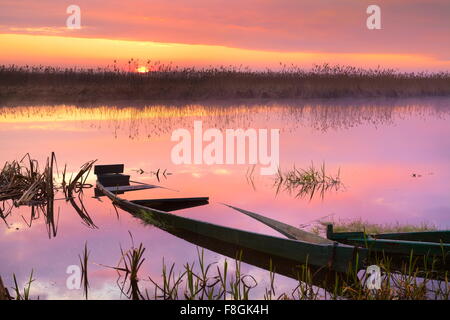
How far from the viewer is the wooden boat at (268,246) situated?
20.0ft

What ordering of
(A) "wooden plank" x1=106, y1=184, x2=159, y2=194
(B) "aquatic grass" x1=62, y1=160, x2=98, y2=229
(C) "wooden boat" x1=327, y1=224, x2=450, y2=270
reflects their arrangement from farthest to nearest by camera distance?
(A) "wooden plank" x1=106, y1=184, x2=159, y2=194, (B) "aquatic grass" x1=62, y1=160, x2=98, y2=229, (C) "wooden boat" x1=327, y1=224, x2=450, y2=270

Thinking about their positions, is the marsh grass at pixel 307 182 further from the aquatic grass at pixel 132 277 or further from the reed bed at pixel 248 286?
the aquatic grass at pixel 132 277

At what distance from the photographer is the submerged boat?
611 cm

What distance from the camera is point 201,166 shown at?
12641mm

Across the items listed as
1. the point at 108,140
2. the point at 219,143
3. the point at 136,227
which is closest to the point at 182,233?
the point at 136,227

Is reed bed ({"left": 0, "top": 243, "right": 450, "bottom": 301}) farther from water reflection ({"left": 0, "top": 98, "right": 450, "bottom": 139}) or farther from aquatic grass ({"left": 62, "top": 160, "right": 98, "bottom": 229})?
water reflection ({"left": 0, "top": 98, "right": 450, "bottom": 139})

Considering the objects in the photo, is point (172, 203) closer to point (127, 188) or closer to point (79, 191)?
point (127, 188)

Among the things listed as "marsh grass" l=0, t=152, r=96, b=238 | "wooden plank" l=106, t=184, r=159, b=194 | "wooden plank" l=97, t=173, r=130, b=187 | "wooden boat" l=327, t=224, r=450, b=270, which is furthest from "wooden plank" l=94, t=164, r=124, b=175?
"wooden boat" l=327, t=224, r=450, b=270

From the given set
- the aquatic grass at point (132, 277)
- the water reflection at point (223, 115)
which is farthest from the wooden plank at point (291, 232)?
the water reflection at point (223, 115)

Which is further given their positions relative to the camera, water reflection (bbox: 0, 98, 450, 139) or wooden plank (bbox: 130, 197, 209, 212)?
water reflection (bbox: 0, 98, 450, 139)

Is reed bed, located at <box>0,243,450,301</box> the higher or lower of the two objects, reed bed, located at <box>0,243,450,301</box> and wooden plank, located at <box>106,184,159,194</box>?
the lower

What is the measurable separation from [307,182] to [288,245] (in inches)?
171

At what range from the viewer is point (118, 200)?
9711 millimetres
